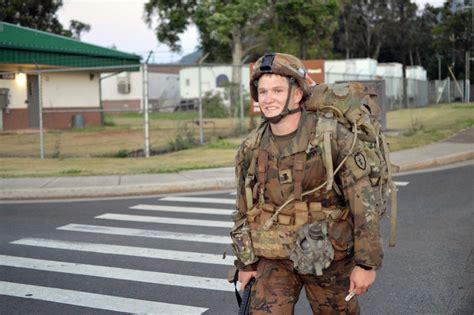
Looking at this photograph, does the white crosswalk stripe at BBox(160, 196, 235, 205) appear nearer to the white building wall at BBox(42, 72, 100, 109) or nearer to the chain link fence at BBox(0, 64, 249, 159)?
the chain link fence at BBox(0, 64, 249, 159)

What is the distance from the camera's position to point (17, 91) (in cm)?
2988

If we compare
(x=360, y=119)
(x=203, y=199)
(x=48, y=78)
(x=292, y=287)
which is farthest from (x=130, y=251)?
(x=48, y=78)

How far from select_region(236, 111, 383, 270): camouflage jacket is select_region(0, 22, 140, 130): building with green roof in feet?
82.1

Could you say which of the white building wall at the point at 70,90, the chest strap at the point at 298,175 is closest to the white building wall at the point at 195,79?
the white building wall at the point at 70,90

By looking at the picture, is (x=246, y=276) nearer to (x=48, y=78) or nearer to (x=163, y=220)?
(x=163, y=220)

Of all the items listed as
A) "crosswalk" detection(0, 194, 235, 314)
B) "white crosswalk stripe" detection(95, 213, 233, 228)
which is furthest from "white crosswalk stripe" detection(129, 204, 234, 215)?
"white crosswalk stripe" detection(95, 213, 233, 228)

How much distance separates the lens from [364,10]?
72.1m

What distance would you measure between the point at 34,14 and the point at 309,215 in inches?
1929

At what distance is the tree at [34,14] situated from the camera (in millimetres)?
45844

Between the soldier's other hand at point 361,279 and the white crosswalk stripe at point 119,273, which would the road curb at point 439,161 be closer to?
the white crosswalk stripe at point 119,273

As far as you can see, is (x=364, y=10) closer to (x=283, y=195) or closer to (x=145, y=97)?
(x=145, y=97)

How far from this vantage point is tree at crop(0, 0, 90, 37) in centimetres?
4584

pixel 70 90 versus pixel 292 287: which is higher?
pixel 70 90

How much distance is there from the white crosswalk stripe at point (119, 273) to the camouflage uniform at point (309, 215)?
2.56 metres
